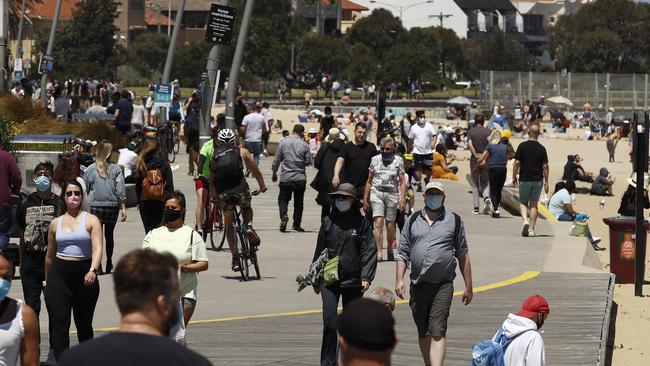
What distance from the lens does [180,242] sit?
405 inches

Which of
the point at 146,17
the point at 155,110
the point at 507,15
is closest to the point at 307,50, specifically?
the point at 146,17

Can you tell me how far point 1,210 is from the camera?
1440cm

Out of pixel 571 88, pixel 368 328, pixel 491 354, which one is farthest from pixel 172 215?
pixel 571 88

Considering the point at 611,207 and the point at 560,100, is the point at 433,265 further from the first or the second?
the point at 560,100

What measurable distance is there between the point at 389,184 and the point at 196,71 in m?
94.2

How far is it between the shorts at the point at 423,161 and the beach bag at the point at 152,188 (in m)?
13.2

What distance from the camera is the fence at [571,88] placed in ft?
264

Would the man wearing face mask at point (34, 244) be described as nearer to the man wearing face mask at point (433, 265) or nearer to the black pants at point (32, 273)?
the black pants at point (32, 273)

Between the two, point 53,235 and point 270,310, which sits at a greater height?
point 53,235

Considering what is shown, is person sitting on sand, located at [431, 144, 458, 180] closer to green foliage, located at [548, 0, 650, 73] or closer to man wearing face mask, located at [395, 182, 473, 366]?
man wearing face mask, located at [395, 182, 473, 366]

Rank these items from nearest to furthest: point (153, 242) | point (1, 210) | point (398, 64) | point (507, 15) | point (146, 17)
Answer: point (153, 242), point (1, 210), point (398, 64), point (146, 17), point (507, 15)

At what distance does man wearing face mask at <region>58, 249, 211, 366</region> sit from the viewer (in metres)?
4.84

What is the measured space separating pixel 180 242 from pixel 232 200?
255 inches

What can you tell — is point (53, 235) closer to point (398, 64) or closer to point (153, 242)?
point (153, 242)
